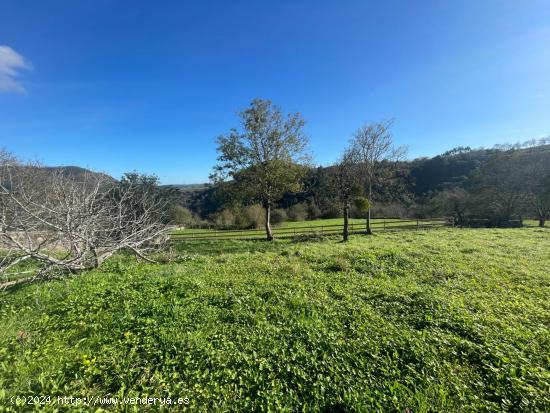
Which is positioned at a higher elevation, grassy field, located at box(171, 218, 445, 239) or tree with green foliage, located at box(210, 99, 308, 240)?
tree with green foliage, located at box(210, 99, 308, 240)

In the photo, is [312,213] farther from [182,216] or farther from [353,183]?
[353,183]

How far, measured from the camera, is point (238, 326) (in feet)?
13.5

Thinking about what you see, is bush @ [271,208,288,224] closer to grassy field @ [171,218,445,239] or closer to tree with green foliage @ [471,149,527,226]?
grassy field @ [171,218,445,239]

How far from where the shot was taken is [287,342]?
143 inches

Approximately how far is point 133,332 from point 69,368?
0.89 m

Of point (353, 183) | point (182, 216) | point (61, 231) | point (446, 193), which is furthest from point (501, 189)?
point (182, 216)

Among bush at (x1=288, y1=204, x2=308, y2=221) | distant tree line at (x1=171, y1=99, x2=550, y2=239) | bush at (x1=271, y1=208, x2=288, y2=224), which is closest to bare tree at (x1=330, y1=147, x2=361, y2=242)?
distant tree line at (x1=171, y1=99, x2=550, y2=239)

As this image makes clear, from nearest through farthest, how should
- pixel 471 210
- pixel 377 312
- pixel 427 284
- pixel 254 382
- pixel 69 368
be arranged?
pixel 254 382 < pixel 69 368 < pixel 377 312 < pixel 427 284 < pixel 471 210

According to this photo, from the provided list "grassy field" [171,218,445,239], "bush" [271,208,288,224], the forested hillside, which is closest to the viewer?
the forested hillside

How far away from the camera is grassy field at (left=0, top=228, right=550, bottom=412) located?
8.98 ft

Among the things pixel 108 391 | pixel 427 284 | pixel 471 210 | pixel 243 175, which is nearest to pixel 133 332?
pixel 108 391

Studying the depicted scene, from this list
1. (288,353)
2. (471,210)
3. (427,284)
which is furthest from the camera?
(471,210)

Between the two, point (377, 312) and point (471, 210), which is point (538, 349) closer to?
point (377, 312)

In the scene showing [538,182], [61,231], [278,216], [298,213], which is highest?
[538,182]
